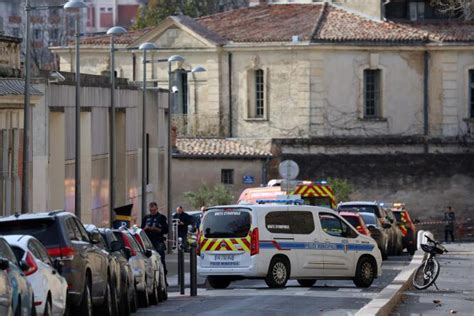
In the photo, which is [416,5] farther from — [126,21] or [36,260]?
[36,260]

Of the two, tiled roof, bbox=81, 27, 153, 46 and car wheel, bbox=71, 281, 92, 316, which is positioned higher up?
tiled roof, bbox=81, 27, 153, 46

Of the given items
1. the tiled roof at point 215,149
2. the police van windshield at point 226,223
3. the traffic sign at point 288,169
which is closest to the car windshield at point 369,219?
the traffic sign at point 288,169

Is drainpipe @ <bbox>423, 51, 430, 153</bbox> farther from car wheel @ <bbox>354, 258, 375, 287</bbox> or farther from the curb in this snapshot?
car wheel @ <bbox>354, 258, 375, 287</bbox>

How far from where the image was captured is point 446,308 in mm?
28922

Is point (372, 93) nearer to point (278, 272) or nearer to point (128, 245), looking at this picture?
point (278, 272)

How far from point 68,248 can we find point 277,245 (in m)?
12.2

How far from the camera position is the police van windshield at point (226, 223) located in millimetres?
34875

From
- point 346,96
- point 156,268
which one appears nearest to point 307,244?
point 156,268

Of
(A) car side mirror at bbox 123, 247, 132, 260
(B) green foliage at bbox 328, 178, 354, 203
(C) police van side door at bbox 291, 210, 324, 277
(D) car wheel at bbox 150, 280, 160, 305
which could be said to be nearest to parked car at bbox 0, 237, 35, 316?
(A) car side mirror at bbox 123, 247, 132, 260

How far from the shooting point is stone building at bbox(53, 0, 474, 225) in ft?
270

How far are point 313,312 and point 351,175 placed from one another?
55.9m

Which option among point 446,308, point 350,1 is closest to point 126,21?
point 350,1

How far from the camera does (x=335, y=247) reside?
35.5 meters

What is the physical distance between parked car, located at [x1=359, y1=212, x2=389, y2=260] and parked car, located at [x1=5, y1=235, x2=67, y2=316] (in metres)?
29.3
